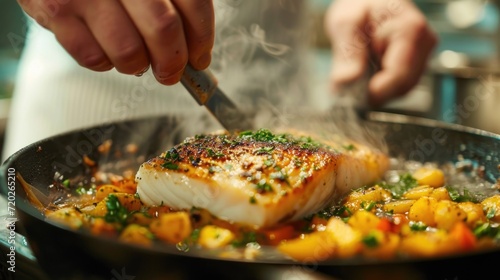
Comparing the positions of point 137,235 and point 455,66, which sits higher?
point 137,235

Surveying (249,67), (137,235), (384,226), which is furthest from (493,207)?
(249,67)

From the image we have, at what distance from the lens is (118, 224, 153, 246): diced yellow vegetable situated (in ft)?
4.36

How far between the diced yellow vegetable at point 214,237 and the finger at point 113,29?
538 millimetres

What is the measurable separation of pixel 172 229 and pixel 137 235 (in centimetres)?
12

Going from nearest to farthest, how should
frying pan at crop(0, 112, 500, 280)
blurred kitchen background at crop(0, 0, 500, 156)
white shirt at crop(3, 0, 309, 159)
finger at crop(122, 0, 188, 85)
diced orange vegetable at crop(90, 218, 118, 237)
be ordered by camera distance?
frying pan at crop(0, 112, 500, 280) < diced orange vegetable at crop(90, 218, 118, 237) < finger at crop(122, 0, 188, 85) < white shirt at crop(3, 0, 309, 159) < blurred kitchen background at crop(0, 0, 500, 156)

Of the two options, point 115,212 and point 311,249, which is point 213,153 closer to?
point 115,212

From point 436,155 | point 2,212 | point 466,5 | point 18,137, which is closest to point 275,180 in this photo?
point 2,212

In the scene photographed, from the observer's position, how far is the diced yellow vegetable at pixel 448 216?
5.16ft

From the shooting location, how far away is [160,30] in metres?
1.52

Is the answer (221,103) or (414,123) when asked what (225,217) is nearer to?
(221,103)

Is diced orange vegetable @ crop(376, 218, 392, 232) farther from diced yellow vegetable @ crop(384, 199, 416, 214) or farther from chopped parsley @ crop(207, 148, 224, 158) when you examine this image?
chopped parsley @ crop(207, 148, 224, 158)

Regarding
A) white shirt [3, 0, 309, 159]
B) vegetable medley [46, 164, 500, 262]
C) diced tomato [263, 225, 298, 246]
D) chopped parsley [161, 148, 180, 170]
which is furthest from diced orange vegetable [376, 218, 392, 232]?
white shirt [3, 0, 309, 159]

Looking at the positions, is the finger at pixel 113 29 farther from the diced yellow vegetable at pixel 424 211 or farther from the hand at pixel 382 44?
the hand at pixel 382 44

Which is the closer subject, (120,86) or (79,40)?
(79,40)
